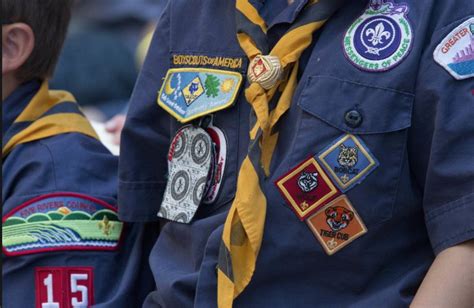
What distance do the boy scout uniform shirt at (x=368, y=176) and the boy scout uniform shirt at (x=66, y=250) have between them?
0.93 ft

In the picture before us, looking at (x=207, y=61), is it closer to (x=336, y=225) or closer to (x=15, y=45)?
(x=336, y=225)

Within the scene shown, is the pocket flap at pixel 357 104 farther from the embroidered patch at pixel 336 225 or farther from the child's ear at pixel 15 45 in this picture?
the child's ear at pixel 15 45

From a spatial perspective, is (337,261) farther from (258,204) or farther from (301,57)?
(301,57)

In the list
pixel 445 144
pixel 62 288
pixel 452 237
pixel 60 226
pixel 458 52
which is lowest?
pixel 62 288

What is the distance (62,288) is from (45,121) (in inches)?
13.9

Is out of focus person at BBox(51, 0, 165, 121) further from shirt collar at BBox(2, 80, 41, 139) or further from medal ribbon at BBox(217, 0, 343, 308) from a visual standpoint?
medal ribbon at BBox(217, 0, 343, 308)

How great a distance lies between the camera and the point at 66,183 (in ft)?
5.78

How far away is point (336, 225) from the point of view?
1.34 meters

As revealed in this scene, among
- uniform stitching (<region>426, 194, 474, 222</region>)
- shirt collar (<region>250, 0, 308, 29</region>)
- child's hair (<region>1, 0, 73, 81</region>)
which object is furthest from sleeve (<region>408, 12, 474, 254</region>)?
child's hair (<region>1, 0, 73, 81</region>)

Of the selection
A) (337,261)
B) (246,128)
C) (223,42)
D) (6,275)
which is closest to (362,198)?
(337,261)

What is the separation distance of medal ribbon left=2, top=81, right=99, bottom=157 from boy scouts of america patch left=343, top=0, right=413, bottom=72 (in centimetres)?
72

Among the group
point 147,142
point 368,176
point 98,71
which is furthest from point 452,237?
point 98,71

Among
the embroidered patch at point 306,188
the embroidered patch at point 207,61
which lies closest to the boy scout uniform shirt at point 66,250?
the embroidered patch at point 207,61

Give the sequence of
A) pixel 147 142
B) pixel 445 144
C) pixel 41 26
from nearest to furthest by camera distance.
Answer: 1. pixel 445 144
2. pixel 147 142
3. pixel 41 26
